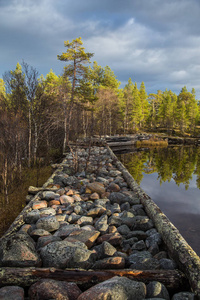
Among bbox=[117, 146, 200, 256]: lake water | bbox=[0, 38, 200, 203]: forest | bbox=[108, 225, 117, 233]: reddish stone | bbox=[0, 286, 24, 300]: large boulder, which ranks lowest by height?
bbox=[117, 146, 200, 256]: lake water

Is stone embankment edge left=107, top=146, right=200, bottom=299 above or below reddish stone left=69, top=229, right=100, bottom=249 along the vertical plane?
above

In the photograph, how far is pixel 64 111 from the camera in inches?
647

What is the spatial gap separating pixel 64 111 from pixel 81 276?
15416mm

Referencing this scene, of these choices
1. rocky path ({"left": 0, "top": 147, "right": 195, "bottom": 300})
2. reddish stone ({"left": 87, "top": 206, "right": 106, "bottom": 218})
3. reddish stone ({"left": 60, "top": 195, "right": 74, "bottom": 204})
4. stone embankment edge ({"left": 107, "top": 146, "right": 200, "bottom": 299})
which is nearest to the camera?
rocky path ({"left": 0, "top": 147, "right": 195, "bottom": 300})

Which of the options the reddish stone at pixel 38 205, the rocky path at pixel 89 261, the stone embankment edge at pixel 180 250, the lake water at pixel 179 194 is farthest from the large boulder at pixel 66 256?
the lake water at pixel 179 194

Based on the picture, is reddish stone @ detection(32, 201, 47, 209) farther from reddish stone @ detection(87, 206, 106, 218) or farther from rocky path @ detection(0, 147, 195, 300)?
reddish stone @ detection(87, 206, 106, 218)

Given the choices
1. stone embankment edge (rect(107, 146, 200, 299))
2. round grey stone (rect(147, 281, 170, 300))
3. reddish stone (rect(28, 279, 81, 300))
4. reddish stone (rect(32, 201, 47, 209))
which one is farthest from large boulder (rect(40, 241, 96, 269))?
reddish stone (rect(32, 201, 47, 209))

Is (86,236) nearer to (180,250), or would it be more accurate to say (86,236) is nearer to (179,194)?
(180,250)

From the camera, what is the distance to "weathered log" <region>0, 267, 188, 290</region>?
2.03 metres

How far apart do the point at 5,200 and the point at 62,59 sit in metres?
15.4

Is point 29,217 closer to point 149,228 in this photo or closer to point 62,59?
point 149,228

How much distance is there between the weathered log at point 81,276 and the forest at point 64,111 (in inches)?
142

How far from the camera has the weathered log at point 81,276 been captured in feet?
6.65

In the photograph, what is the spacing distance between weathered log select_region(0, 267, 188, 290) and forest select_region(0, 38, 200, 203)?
3611 mm
